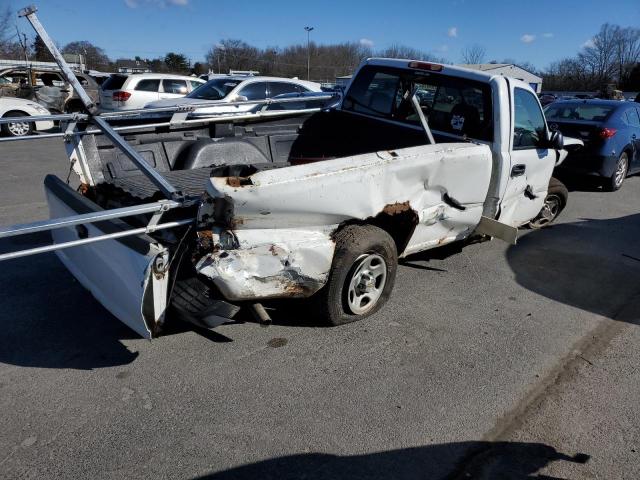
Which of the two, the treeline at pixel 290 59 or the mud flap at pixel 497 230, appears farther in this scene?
the treeline at pixel 290 59

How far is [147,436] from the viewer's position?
2658mm

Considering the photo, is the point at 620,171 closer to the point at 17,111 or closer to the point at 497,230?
the point at 497,230

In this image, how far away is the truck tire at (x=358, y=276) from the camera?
350 cm

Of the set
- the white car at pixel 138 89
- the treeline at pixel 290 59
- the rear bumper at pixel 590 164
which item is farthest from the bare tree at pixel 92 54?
the rear bumper at pixel 590 164

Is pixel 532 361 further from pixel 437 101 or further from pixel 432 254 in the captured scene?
pixel 437 101

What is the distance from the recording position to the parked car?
1622 centimetres

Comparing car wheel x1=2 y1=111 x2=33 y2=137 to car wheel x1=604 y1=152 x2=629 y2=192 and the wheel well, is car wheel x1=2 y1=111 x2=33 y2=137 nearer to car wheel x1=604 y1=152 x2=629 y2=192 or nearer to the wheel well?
the wheel well

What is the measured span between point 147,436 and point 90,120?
2.52m

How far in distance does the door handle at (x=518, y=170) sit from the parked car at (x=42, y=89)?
14.2 metres

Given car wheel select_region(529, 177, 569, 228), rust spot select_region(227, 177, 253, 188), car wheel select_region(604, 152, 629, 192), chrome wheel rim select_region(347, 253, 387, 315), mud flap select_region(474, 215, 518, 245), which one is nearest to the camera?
rust spot select_region(227, 177, 253, 188)

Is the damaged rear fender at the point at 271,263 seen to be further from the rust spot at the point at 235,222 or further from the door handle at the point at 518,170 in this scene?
the door handle at the point at 518,170

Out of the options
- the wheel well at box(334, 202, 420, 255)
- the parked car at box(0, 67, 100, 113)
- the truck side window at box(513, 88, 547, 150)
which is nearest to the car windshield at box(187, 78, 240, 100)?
the parked car at box(0, 67, 100, 113)

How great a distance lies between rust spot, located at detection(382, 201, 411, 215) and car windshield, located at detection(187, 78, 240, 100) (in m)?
8.51

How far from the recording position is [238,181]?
2.90 meters
